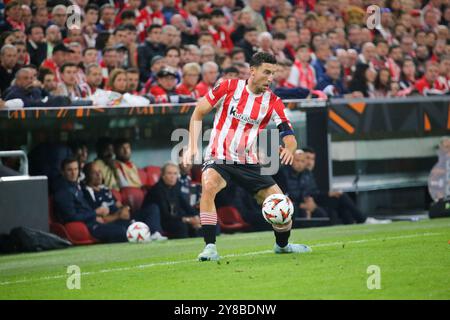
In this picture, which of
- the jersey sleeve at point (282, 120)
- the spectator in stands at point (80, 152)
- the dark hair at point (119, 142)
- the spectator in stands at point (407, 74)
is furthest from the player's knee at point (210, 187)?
the spectator in stands at point (407, 74)

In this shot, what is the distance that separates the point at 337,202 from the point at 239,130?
212 inches

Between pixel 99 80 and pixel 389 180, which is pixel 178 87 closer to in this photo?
pixel 99 80

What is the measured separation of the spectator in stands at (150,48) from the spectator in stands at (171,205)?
2.51 meters

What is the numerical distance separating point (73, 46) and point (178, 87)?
1765 mm

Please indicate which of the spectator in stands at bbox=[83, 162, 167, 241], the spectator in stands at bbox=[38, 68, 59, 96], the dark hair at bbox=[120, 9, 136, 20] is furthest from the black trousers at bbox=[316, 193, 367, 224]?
the dark hair at bbox=[120, 9, 136, 20]

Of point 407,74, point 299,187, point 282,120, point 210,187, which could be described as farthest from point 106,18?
point 210,187

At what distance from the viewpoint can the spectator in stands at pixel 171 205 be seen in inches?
579

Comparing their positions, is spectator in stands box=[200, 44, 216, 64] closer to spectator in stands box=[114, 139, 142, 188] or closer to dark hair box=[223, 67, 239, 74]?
dark hair box=[223, 67, 239, 74]

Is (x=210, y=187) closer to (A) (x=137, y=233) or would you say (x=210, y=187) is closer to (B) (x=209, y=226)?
(B) (x=209, y=226)

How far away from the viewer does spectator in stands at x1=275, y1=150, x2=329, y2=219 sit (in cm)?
1556

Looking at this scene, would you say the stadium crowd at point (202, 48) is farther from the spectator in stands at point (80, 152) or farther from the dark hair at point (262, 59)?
the dark hair at point (262, 59)

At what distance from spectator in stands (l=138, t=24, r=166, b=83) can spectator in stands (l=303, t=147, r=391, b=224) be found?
313cm

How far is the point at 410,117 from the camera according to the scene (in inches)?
671
